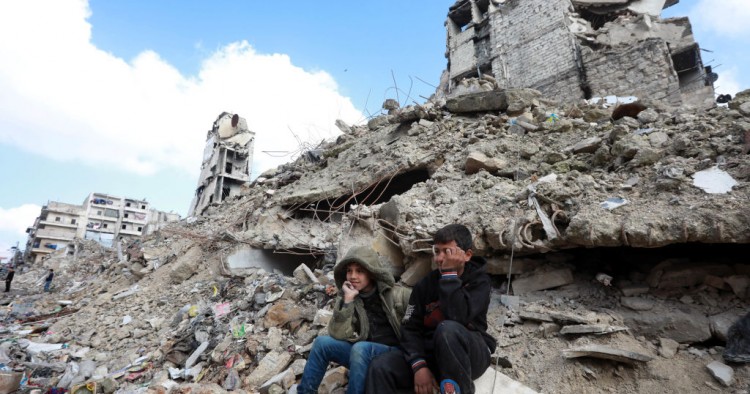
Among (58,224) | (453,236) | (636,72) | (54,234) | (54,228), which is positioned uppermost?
(58,224)

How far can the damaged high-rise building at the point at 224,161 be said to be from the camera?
23109mm

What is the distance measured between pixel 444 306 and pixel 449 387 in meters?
0.41

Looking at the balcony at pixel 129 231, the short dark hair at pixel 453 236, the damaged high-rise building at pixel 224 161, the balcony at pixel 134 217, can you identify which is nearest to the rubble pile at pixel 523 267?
the short dark hair at pixel 453 236

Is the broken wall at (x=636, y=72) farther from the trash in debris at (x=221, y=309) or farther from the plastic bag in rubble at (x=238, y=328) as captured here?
the trash in debris at (x=221, y=309)

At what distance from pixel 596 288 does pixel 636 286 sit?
0.87 feet

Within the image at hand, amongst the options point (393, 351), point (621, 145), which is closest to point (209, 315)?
point (393, 351)

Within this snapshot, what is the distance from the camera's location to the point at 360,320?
7.44ft

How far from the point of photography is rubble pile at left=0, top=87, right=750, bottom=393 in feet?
7.01

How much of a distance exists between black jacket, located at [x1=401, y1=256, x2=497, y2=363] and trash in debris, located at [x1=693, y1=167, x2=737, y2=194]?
1.91 m

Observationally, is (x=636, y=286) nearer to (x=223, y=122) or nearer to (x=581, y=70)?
(x=581, y=70)

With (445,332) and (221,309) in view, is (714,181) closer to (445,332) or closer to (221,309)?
(445,332)

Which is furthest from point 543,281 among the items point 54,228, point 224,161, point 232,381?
point 54,228

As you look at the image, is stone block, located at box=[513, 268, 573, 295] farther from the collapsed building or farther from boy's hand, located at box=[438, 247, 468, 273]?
boy's hand, located at box=[438, 247, 468, 273]

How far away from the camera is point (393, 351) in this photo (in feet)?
6.49
